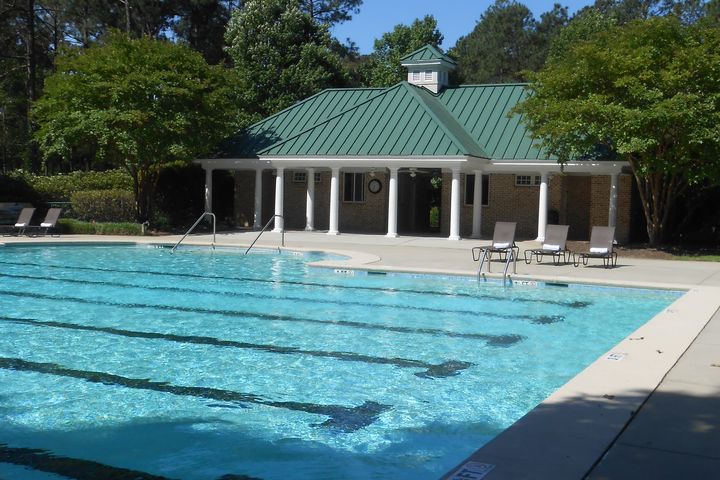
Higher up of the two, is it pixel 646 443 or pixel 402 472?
pixel 646 443

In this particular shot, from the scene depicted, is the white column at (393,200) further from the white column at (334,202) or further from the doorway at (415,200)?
the doorway at (415,200)

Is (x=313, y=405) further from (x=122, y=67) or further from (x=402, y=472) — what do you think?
(x=122, y=67)

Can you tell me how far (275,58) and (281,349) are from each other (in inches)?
1282

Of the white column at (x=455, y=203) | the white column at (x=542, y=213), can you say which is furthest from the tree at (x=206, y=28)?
the white column at (x=542, y=213)

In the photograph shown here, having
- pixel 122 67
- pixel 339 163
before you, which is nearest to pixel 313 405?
pixel 339 163

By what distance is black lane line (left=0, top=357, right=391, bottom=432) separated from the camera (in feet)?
21.4

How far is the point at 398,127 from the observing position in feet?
90.7

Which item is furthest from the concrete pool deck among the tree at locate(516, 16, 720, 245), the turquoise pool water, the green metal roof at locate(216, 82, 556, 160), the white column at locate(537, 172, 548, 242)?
the green metal roof at locate(216, 82, 556, 160)

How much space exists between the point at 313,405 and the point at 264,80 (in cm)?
3471

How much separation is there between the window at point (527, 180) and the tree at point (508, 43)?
30.6 m

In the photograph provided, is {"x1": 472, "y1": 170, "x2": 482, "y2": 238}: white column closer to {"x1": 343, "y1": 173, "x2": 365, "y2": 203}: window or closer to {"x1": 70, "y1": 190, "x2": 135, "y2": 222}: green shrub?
{"x1": 343, "y1": 173, "x2": 365, "y2": 203}: window

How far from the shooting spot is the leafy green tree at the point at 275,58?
39562mm

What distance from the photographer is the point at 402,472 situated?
5.31 metres

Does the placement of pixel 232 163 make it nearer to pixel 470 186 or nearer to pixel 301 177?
pixel 301 177
